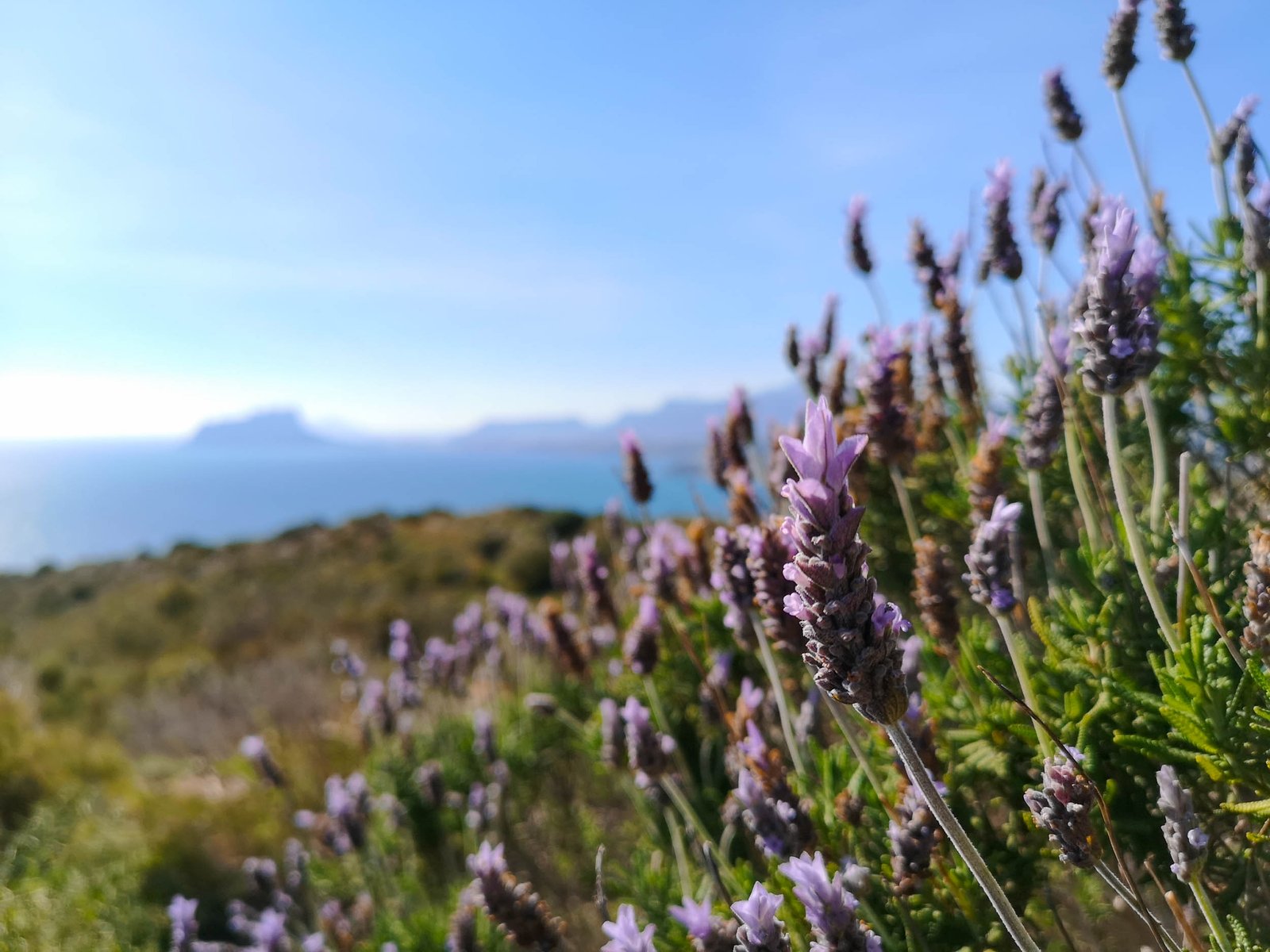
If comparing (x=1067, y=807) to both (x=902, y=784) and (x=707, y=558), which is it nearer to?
(x=902, y=784)

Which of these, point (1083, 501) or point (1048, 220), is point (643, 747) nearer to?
point (1083, 501)

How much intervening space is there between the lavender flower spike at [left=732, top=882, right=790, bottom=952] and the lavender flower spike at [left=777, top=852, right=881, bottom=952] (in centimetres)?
5

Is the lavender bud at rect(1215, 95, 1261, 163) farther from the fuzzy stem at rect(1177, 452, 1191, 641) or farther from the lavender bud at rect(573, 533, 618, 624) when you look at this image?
the lavender bud at rect(573, 533, 618, 624)

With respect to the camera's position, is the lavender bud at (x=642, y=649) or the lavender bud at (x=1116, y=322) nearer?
the lavender bud at (x=1116, y=322)

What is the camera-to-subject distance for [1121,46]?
2.12m

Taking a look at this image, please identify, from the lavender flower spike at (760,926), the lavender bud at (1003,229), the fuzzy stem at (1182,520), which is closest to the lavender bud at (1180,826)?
the fuzzy stem at (1182,520)

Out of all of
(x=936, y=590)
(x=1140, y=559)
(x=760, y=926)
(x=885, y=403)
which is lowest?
(x=760, y=926)

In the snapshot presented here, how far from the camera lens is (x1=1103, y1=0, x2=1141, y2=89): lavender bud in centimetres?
211

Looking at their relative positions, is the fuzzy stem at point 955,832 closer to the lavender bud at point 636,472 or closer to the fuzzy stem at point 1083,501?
the fuzzy stem at point 1083,501

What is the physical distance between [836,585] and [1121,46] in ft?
7.14

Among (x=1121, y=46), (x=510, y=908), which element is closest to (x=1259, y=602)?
(x=510, y=908)

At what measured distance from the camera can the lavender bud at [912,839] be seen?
1.38 m

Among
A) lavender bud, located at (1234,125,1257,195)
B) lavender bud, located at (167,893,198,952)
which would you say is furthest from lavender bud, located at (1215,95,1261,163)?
lavender bud, located at (167,893,198,952)

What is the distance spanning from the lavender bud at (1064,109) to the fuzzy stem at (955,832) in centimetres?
231
